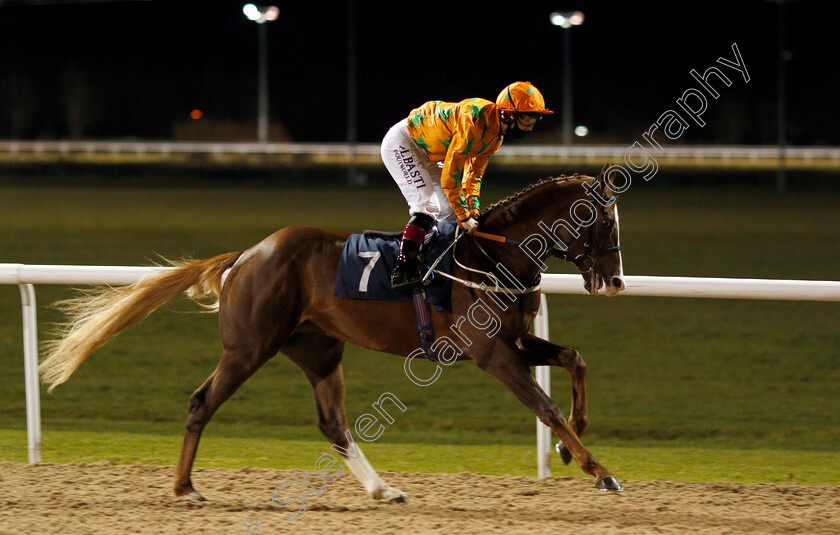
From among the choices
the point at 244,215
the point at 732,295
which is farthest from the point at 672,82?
the point at 732,295

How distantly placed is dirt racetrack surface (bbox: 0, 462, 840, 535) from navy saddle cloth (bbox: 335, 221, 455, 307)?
786 millimetres

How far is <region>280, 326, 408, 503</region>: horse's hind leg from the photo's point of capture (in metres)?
4.03

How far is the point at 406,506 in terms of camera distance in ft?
12.5

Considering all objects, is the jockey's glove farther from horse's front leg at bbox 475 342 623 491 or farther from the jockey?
horse's front leg at bbox 475 342 623 491

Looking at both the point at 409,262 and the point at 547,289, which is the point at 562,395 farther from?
the point at 409,262

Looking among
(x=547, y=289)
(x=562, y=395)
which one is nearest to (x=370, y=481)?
(x=547, y=289)

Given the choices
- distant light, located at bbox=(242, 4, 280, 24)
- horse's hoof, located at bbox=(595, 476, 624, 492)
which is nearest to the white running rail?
horse's hoof, located at bbox=(595, 476, 624, 492)

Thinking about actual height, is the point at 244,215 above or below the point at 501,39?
below

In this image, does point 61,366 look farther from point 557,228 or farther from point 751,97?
point 751,97

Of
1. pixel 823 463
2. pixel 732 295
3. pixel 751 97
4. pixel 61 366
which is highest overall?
pixel 751 97

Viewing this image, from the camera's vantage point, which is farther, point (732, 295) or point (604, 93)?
point (604, 93)

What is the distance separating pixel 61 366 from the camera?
168 inches

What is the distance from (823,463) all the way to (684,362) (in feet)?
8.19

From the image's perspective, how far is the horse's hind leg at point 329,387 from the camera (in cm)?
Answer: 403
